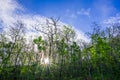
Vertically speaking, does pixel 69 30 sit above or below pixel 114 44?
above

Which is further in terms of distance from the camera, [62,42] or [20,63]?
[20,63]

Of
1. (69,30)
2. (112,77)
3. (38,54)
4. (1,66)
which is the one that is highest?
(69,30)

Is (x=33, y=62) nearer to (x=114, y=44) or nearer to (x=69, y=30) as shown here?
(x=69, y=30)

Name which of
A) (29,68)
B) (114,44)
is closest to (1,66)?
(29,68)

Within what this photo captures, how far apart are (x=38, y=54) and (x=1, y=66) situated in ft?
53.2

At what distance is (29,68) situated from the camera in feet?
176

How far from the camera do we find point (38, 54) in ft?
185

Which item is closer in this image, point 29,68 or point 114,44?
point 114,44

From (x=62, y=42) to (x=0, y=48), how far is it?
16688 mm

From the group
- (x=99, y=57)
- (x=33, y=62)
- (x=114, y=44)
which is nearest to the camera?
(x=99, y=57)

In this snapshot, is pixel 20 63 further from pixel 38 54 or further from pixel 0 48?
pixel 0 48

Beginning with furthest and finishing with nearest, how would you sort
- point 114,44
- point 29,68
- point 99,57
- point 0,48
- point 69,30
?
point 29,68, point 114,44, point 69,30, point 0,48, point 99,57

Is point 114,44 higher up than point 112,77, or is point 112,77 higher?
point 114,44

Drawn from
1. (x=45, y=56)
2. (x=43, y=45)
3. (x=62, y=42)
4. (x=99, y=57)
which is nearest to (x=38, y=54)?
(x=45, y=56)
